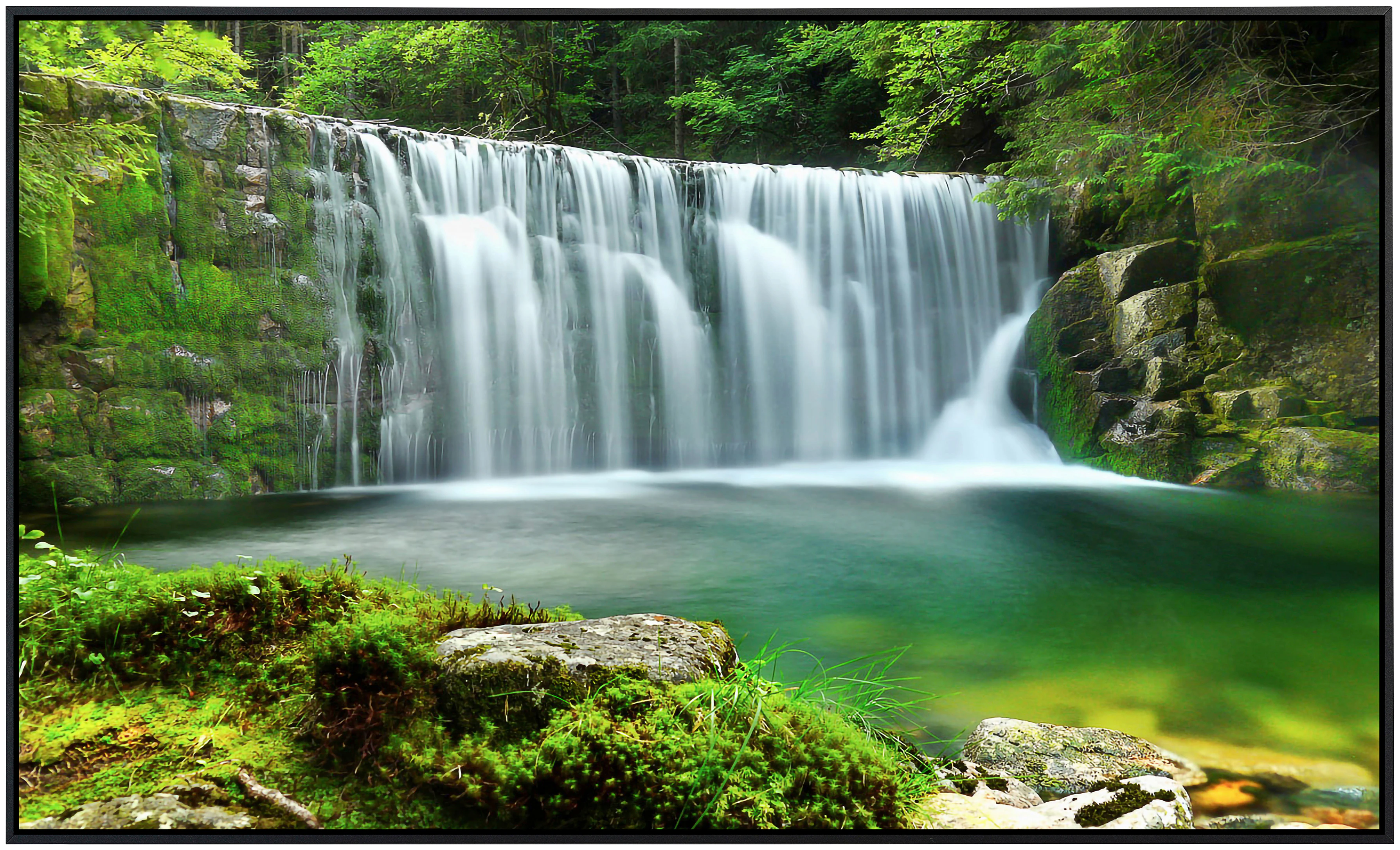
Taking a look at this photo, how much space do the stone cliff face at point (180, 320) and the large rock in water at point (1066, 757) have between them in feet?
23.6

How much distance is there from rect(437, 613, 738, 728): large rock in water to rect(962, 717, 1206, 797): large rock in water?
903 millimetres

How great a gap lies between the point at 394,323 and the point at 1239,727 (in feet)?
27.3

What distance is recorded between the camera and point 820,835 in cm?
168

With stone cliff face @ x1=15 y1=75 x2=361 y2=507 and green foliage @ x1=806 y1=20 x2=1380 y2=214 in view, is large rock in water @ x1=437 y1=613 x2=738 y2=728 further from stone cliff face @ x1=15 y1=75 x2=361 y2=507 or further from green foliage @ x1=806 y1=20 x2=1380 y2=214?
stone cliff face @ x1=15 y1=75 x2=361 y2=507

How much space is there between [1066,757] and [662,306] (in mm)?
8377

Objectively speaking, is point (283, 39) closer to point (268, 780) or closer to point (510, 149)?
point (510, 149)

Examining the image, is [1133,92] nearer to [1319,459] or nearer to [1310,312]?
[1310,312]

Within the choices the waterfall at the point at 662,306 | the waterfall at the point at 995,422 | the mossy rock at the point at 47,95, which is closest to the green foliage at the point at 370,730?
the mossy rock at the point at 47,95

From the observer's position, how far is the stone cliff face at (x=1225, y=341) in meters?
6.54

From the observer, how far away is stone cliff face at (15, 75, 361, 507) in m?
6.32

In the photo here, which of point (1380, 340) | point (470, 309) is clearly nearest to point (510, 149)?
point (470, 309)

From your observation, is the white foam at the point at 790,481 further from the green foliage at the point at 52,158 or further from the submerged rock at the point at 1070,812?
the submerged rock at the point at 1070,812

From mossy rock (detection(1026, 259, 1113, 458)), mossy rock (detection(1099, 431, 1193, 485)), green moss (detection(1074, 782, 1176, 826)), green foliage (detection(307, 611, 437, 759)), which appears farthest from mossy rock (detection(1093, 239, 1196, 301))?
green foliage (detection(307, 611, 437, 759))

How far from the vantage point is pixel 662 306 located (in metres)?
10.1
